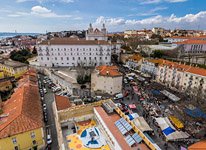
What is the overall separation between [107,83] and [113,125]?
1926cm

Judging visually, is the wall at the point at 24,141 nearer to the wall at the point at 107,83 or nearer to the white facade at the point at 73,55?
the wall at the point at 107,83

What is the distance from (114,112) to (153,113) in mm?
11222

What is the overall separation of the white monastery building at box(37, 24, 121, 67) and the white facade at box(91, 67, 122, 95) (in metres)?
22.6

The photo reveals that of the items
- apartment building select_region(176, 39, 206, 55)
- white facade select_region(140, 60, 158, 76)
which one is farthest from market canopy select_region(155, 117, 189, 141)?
apartment building select_region(176, 39, 206, 55)

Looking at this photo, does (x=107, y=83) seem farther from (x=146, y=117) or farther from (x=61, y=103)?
(x=61, y=103)

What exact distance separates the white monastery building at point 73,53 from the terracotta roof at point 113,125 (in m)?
38.9

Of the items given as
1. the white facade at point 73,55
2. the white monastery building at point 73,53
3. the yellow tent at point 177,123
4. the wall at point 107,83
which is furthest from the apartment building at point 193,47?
the yellow tent at point 177,123

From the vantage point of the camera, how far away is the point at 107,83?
39625 mm

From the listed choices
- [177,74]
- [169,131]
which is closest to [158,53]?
[177,74]

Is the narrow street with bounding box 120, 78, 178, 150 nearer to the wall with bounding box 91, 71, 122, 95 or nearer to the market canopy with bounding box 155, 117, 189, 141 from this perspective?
the market canopy with bounding box 155, 117, 189, 141

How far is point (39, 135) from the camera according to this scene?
73.9ft

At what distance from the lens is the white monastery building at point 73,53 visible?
2312 inches

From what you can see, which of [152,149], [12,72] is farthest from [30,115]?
[12,72]

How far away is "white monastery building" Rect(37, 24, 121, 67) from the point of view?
2312 inches
